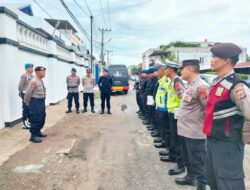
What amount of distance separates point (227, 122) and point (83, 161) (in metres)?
3.15

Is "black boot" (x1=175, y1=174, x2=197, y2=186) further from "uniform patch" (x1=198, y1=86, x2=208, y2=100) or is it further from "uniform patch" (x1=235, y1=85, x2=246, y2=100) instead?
"uniform patch" (x1=235, y1=85, x2=246, y2=100)

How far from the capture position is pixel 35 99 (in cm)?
596

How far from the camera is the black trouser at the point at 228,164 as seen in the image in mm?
2363

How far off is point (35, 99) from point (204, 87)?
4070 millimetres

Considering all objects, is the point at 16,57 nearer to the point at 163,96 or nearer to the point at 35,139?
the point at 35,139

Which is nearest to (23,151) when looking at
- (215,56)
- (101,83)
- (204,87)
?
(204,87)

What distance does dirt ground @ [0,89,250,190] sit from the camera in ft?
12.7

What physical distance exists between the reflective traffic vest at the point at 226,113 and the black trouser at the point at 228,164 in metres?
0.08

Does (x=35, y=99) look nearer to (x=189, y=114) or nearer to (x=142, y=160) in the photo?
(x=142, y=160)

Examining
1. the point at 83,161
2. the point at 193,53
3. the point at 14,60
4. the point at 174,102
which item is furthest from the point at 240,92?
the point at 193,53

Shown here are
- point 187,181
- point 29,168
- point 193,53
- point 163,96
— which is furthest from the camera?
point 193,53

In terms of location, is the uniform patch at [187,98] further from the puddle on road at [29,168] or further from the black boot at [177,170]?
the puddle on road at [29,168]

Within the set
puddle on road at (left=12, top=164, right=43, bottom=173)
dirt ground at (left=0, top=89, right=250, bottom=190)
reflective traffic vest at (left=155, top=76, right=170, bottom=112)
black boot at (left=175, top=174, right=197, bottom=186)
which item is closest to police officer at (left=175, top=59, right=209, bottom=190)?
black boot at (left=175, top=174, right=197, bottom=186)

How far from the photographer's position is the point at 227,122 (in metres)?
2.38
